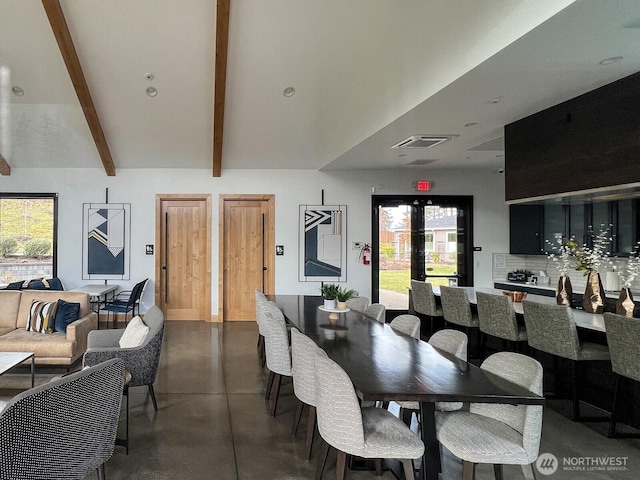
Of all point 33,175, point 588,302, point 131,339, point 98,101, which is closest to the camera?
point 131,339

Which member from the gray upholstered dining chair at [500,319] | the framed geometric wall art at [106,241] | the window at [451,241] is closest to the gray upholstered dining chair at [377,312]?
the gray upholstered dining chair at [500,319]

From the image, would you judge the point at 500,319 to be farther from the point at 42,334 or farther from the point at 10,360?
the point at 42,334

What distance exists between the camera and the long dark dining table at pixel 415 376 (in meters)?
1.95

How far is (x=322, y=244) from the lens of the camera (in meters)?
7.64

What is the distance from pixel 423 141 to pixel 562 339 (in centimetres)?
271

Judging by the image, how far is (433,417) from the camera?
2160mm

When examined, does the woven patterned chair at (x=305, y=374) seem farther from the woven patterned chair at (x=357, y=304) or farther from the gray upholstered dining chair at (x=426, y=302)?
the gray upholstered dining chair at (x=426, y=302)

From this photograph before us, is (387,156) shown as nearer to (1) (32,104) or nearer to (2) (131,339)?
(2) (131,339)

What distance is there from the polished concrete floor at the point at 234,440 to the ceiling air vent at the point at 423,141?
3012 millimetres

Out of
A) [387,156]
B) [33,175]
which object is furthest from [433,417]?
[33,175]

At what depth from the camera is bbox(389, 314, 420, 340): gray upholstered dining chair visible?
11.0 feet

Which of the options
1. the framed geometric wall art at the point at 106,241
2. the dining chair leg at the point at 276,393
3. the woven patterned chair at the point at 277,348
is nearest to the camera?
the woven patterned chair at the point at 277,348

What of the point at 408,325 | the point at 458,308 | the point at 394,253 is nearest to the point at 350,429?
the point at 408,325

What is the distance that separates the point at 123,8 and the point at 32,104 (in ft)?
7.93
